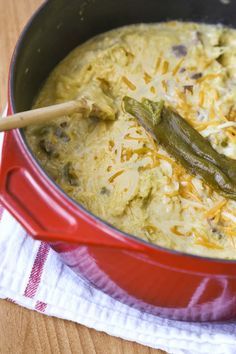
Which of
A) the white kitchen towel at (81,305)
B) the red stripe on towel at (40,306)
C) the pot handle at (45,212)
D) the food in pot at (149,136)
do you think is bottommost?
the red stripe on towel at (40,306)

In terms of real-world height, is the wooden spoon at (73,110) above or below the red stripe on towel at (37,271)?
above

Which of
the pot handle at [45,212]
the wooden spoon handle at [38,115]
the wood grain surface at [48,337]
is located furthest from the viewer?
the wood grain surface at [48,337]

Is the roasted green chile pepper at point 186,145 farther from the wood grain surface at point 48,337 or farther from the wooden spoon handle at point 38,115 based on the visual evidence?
the wood grain surface at point 48,337

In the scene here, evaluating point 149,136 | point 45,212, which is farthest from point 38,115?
point 149,136

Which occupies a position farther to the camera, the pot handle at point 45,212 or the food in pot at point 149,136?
the food in pot at point 149,136

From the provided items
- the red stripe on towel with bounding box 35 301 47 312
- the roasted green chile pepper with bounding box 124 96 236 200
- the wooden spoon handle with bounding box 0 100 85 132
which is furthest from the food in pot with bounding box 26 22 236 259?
the red stripe on towel with bounding box 35 301 47 312

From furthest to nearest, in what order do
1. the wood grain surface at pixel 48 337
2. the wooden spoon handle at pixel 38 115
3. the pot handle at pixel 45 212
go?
the wood grain surface at pixel 48 337
the wooden spoon handle at pixel 38 115
the pot handle at pixel 45 212

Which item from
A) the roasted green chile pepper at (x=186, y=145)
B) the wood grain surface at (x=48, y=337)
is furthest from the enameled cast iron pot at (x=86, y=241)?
the roasted green chile pepper at (x=186, y=145)
